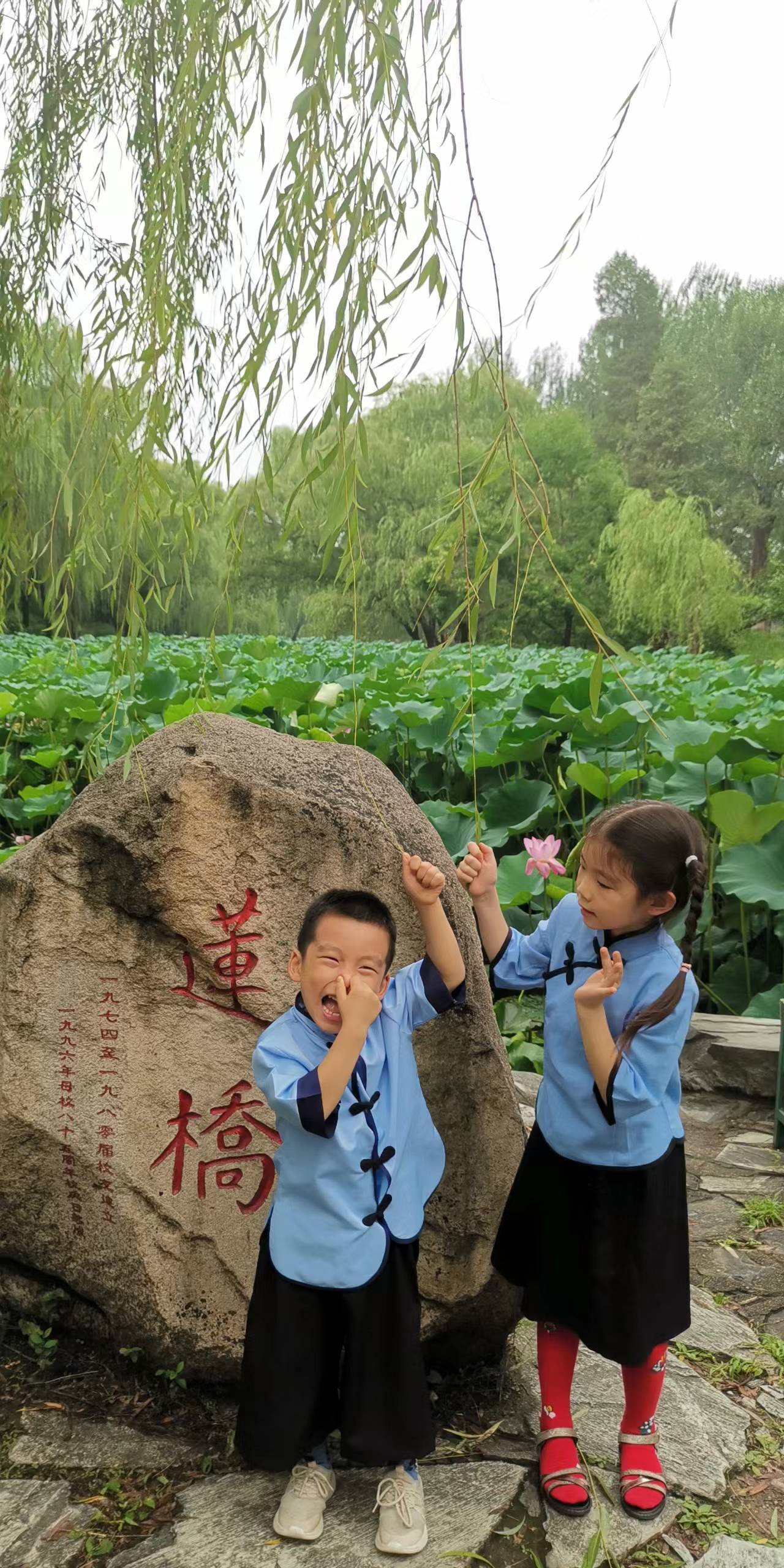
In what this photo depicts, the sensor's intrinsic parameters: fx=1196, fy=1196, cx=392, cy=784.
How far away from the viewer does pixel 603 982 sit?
160cm

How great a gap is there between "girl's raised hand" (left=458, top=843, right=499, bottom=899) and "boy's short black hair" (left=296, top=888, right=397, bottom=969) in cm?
23

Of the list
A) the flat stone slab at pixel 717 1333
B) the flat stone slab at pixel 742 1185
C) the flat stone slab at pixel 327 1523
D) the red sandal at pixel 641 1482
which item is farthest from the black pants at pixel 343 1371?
the flat stone slab at pixel 742 1185

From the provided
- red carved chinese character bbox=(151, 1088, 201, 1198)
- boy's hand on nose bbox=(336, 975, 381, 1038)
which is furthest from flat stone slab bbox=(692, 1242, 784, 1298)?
boy's hand on nose bbox=(336, 975, 381, 1038)

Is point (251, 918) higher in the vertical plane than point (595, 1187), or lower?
higher

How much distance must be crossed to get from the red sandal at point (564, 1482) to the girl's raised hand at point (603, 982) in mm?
701

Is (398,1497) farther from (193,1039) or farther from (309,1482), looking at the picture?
(193,1039)

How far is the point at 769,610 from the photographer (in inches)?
1064

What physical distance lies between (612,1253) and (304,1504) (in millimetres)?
560

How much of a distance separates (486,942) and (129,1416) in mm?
1007

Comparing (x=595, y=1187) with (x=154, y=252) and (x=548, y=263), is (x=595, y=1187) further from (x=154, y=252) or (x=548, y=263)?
(x=154, y=252)

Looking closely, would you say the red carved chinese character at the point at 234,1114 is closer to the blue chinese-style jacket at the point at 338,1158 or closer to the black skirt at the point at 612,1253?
the blue chinese-style jacket at the point at 338,1158

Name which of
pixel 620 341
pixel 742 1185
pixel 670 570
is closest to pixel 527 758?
pixel 742 1185

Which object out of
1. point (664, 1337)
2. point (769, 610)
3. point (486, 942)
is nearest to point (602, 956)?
point (486, 942)

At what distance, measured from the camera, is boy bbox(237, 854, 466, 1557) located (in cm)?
164
